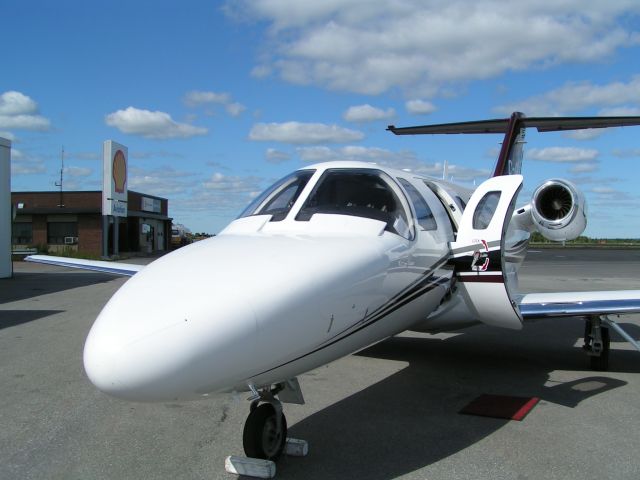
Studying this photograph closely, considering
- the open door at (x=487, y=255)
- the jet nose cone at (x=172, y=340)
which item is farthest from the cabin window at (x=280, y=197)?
the open door at (x=487, y=255)

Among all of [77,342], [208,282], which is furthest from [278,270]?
[77,342]

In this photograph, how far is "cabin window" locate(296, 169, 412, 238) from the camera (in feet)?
17.3

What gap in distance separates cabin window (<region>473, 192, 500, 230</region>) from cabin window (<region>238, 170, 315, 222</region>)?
1958 millimetres

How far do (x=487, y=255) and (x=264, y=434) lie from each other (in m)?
3.07

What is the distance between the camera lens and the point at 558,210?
8.15 m

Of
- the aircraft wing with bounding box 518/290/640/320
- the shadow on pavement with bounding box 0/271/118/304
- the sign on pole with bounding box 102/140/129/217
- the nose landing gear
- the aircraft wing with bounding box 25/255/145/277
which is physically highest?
the sign on pole with bounding box 102/140/129/217

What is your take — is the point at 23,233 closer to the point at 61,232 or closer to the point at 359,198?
the point at 61,232

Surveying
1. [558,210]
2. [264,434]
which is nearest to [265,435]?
[264,434]

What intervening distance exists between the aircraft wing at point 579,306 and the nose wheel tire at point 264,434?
4.11 meters

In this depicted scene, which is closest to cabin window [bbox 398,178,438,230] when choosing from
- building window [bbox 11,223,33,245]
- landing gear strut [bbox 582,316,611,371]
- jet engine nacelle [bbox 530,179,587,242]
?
jet engine nacelle [bbox 530,179,587,242]

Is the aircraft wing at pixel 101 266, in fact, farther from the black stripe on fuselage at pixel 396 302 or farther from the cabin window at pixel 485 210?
the cabin window at pixel 485 210

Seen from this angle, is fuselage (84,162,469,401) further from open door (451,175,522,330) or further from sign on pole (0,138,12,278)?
sign on pole (0,138,12,278)

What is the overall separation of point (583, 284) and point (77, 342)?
62.1 ft

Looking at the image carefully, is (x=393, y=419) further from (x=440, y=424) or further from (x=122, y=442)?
(x=122, y=442)
